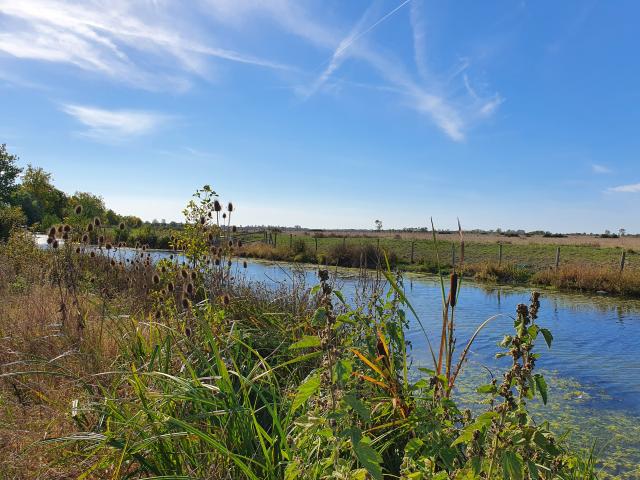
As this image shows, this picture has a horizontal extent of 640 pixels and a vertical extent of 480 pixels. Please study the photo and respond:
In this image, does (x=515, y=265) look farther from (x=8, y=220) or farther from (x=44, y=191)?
(x=44, y=191)

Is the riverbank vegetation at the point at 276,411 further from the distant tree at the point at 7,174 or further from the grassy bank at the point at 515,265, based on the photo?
the distant tree at the point at 7,174

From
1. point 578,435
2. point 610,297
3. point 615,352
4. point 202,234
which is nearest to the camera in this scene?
point 578,435

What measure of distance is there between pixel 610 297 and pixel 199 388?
832 inches

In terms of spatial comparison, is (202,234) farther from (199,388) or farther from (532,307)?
(532,307)

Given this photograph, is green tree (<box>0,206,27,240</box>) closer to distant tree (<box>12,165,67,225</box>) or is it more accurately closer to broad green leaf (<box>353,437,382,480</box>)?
broad green leaf (<box>353,437,382,480</box>)

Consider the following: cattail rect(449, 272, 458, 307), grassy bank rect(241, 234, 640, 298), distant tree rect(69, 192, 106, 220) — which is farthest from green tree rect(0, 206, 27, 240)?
cattail rect(449, 272, 458, 307)

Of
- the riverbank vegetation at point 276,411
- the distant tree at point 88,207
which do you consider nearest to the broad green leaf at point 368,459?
the riverbank vegetation at point 276,411

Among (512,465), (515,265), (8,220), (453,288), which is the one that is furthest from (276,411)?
(515,265)

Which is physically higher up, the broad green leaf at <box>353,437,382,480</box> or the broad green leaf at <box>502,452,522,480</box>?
the broad green leaf at <box>502,452,522,480</box>

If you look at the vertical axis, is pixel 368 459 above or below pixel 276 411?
above

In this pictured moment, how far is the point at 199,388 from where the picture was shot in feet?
7.38

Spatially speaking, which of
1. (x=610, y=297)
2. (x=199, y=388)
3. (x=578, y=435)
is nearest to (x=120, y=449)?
(x=199, y=388)

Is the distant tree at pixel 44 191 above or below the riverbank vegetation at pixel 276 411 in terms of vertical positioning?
above

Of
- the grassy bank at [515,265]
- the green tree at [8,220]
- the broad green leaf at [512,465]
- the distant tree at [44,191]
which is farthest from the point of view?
the distant tree at [44,191]
